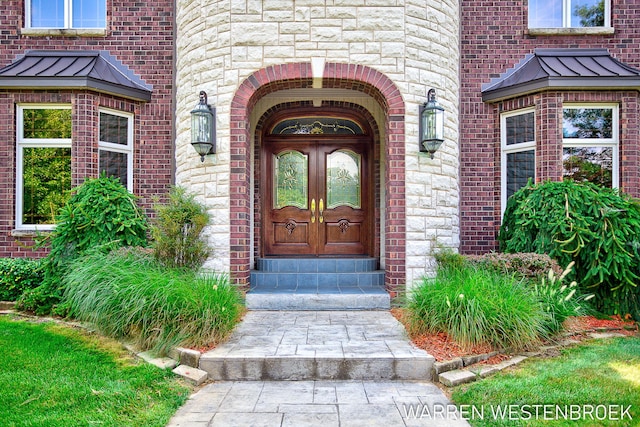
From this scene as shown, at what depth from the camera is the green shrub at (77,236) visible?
5410mm

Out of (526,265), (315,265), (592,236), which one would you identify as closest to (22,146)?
(315,265)

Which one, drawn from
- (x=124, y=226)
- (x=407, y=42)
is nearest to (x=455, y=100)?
(x=407, y=42)

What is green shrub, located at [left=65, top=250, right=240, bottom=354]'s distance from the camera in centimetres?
402

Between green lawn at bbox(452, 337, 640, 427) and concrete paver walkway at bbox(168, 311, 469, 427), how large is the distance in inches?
10.3

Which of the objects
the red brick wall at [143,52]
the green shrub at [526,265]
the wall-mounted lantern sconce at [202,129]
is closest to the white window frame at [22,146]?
the red brick wall at [143,52]

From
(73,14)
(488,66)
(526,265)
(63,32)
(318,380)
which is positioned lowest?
(318,380)

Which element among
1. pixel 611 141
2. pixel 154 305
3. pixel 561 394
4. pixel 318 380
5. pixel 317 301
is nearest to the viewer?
pixel 561 394

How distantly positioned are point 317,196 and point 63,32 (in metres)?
5.23

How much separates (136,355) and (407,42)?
507 centimetres

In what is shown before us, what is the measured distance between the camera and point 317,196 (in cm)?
727

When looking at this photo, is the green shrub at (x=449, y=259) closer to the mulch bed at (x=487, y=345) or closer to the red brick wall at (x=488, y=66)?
the mulch bed at (x=487, y=345)

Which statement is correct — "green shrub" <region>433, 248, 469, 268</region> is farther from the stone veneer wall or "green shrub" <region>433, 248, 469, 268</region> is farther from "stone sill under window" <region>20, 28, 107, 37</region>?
"stone sill under window" <region>20, 28, 107, 37</region>

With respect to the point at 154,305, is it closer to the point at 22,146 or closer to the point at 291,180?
the point at 291,180

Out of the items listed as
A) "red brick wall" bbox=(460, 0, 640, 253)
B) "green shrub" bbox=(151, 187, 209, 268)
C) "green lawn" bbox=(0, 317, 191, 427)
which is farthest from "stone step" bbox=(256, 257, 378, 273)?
"green lawn" bbox=(0, 317, 191, 427)
